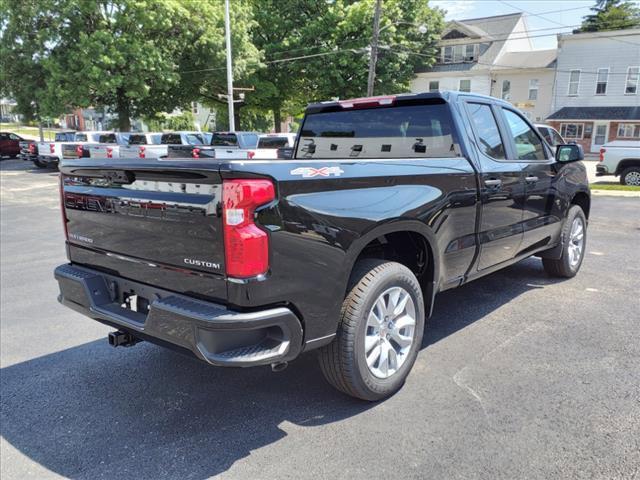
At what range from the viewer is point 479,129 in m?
4.13

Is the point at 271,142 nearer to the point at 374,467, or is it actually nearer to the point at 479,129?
the point at 479,129

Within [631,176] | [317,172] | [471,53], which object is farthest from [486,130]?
[471,53]

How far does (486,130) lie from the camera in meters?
4.23

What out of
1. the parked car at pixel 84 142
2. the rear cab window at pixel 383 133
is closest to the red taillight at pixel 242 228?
the rear cab window at pixel 383 133

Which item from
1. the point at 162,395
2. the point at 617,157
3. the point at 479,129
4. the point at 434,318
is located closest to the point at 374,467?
the point at 162,395

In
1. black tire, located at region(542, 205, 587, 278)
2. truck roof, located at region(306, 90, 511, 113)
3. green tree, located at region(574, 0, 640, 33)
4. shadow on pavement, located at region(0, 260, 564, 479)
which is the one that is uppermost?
green tree, located at region(574, 0, 640, 33)

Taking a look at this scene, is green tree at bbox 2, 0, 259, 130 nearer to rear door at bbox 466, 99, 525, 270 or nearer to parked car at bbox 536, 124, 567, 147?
parked car at bbox 536, 124, 567, 147

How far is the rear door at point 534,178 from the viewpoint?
181 inches

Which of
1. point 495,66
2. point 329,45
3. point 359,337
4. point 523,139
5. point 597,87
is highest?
point 329,45

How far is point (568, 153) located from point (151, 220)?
4.22 m

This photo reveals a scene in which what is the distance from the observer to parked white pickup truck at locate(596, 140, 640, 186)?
16.0 metres

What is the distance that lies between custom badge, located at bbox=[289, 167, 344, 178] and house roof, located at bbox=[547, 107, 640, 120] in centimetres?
3612

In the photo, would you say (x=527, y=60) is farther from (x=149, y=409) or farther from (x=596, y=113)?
(x=149, y=409)

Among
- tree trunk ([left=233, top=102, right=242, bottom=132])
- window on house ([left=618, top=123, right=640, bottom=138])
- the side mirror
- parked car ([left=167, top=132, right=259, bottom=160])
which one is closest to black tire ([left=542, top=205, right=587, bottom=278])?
the side mirror
